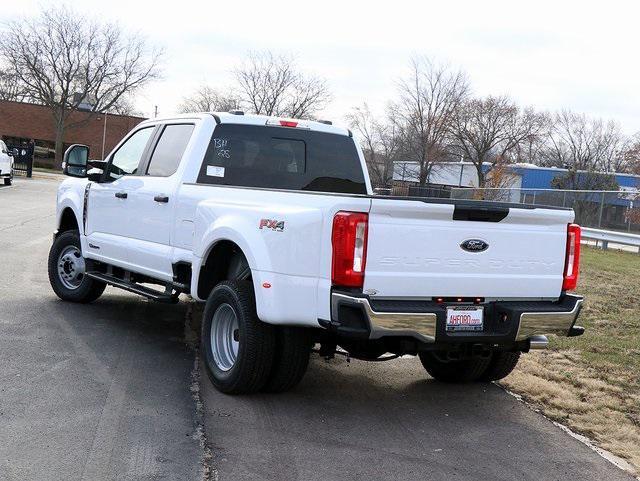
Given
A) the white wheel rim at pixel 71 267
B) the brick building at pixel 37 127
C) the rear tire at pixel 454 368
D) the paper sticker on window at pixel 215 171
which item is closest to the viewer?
the rear tire at pixel 454 368

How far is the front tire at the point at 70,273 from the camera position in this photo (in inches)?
346

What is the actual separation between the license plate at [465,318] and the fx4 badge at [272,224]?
1.22 meters

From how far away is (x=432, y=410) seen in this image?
5914mm

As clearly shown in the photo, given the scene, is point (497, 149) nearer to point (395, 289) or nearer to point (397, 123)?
point (397, 123)

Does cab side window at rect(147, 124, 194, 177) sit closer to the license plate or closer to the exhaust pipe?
the license plate

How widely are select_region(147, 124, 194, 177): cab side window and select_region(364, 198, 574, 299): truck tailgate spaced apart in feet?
9.30

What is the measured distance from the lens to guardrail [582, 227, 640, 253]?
22.3m

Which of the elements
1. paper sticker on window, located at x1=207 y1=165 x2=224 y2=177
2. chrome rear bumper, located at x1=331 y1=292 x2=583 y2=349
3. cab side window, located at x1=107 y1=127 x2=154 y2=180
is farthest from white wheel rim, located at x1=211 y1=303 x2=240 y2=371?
cab side window, located at x1=107 y1=127 x2=154 y2=180

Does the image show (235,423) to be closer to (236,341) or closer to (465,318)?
(236,341)

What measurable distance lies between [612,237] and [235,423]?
20122 millimetres

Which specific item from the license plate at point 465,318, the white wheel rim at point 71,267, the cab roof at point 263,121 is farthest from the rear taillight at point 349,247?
the white wheel rim at point 71,267

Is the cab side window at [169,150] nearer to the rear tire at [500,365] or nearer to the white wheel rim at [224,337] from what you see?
the white wheel rim at [224,337]

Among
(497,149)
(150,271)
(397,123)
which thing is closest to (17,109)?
(397,123)

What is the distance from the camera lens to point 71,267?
8961 mm
